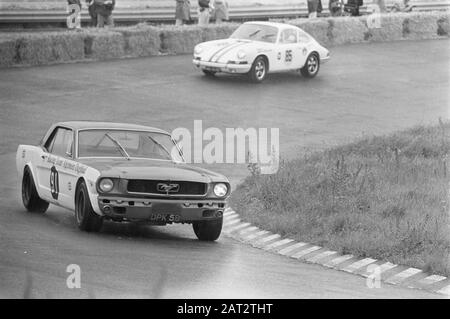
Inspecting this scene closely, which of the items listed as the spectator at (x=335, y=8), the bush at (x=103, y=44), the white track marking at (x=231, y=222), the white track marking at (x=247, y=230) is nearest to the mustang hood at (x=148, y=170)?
the white track marking at (x=247, y=230)

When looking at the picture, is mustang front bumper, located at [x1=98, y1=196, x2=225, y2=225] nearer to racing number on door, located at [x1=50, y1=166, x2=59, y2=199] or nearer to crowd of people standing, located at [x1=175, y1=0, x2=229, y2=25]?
racing number on door, located at [x1=50, y1=166, x2=59, y2=199]

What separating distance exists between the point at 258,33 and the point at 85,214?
17422 millimetres

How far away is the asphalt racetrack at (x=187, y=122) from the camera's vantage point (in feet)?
34.7

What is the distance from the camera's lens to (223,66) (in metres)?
28.1

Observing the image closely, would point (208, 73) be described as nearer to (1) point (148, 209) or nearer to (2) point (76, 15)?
(2) point (76, 15)

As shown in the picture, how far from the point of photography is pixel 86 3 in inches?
1403

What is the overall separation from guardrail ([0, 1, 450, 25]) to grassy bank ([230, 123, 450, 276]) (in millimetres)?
15180

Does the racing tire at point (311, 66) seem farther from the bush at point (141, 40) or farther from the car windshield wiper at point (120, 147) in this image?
the car windshield wiper at point (120, 147)

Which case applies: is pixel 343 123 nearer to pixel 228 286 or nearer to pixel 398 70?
pixel 398 70

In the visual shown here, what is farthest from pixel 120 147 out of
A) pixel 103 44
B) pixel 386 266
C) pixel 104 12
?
pixel 104 12

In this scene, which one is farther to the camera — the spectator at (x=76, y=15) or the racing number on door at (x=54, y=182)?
the spectator at (x=76, y=15)

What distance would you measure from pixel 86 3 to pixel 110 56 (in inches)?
205

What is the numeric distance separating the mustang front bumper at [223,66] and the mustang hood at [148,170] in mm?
14608
